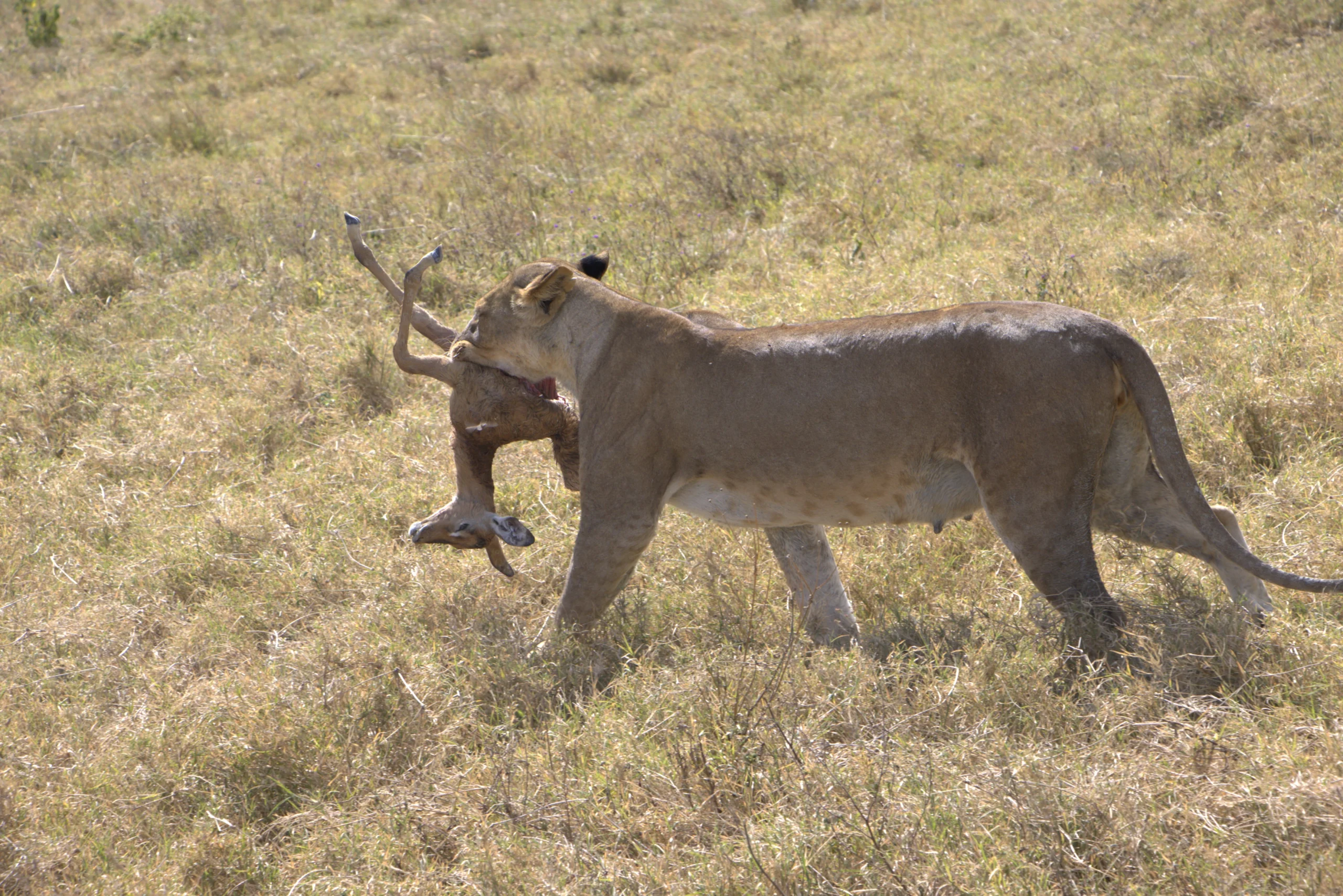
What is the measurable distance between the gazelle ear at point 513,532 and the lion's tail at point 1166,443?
7.22 feet

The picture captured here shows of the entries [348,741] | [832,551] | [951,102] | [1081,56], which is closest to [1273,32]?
[1081,56]

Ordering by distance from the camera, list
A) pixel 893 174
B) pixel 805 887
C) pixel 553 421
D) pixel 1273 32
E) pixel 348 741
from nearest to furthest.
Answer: pixel 805 887
pixel 348 741
pixel 553 421
pixel 893 174
pixel 1273 32

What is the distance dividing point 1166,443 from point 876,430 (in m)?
0.94

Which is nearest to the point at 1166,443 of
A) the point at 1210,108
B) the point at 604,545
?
the point at 604,545

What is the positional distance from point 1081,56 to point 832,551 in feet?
24.3

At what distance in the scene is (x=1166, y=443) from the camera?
3.99 m

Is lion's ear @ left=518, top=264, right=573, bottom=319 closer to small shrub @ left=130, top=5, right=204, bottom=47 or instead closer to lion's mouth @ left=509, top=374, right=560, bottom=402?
lion's mouth @ left=509, top=374, right=560, bottom=402

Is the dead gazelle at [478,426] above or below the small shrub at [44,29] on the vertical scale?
below

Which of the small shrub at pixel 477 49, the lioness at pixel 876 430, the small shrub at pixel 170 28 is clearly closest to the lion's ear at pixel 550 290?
the lioness at pixel 876 430

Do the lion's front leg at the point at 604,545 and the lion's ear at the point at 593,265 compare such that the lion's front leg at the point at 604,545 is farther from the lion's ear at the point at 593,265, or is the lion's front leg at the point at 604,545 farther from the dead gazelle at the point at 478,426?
the lion's ear at the point at 593,265

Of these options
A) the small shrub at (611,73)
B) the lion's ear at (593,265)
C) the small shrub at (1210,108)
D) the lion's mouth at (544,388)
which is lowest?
the lion's mouth at (544,388)

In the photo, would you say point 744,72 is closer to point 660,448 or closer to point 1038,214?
point 1038,214

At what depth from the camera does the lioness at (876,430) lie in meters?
4.05

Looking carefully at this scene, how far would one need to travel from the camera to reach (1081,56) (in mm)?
10992
